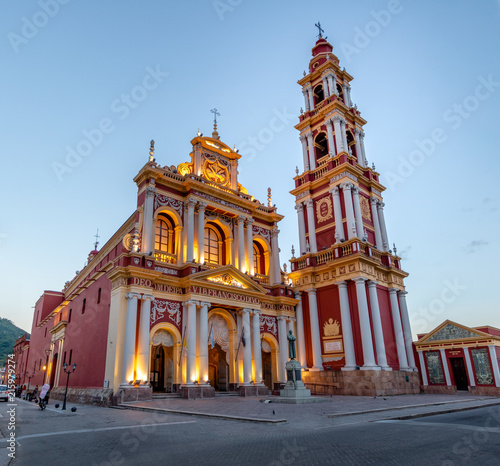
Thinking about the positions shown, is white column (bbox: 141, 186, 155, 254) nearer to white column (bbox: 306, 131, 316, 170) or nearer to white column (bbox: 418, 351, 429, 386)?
white column (bbox: 306, 131, 316, 170)

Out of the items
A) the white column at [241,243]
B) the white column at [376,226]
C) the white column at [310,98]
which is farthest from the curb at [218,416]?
the white column at [310,98]

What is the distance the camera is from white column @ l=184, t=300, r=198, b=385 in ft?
65.2

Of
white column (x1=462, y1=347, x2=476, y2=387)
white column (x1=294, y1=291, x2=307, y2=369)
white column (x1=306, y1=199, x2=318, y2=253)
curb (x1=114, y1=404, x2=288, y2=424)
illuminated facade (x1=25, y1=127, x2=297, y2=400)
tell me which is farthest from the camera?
white column (x1=306, y1=199, x2=318, y2=253)

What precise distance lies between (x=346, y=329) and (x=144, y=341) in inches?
465

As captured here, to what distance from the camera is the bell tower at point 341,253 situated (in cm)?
2339

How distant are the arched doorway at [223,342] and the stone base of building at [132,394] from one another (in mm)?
4815

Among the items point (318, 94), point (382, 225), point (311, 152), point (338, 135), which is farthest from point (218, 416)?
point (318, 94)

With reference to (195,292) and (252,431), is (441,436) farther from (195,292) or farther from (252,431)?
(195,292)

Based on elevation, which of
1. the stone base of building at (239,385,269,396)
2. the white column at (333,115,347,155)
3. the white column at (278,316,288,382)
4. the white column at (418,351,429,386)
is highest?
the white column at (333,115,347,155)

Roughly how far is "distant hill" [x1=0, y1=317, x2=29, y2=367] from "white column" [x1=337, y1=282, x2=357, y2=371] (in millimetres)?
71106

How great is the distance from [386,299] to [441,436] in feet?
61.4

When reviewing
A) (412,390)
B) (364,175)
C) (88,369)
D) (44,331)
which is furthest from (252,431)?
(44,331)

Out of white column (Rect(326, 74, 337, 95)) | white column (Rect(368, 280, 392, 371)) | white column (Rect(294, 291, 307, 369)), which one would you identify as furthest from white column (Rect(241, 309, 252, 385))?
white column (Rect(326, 74, 337, 95))

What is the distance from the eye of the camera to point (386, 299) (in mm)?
25797
